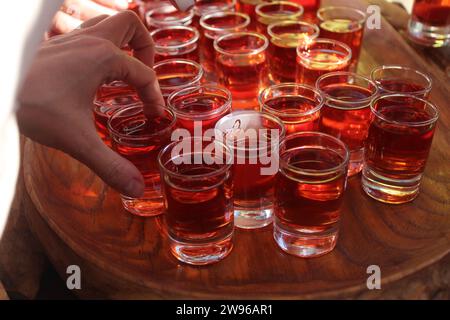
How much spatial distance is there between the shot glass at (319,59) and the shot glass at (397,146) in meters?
0.22

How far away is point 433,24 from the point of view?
1.78m

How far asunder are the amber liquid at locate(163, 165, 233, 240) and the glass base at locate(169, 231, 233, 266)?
0.05 ft

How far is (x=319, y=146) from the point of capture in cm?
108

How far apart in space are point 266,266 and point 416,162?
A: 1.20ft

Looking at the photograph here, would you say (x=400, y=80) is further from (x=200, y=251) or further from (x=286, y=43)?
(x=200, y=251)

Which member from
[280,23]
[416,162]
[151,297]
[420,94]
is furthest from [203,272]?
[280,23]

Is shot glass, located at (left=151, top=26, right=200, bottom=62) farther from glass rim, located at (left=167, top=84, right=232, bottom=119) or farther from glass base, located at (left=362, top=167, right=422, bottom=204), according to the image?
glass base, located at (left=362, top=167, right=422, bottom=204)

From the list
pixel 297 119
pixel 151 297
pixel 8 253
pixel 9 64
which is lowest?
pixel 8 253

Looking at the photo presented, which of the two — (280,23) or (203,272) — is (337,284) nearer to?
(203,272)

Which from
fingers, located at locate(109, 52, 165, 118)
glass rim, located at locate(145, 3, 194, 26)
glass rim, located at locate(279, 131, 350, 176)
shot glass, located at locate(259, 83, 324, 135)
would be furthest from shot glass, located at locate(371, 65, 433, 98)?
glass rim, located at locate(145, 3, 194, 26)

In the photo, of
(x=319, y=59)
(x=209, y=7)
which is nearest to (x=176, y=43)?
(x=209, y=7)

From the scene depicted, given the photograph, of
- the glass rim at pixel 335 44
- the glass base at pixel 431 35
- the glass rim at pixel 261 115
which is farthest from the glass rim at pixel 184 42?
the glass base at pixel 431 35

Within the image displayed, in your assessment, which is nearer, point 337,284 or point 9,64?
point 9,64
